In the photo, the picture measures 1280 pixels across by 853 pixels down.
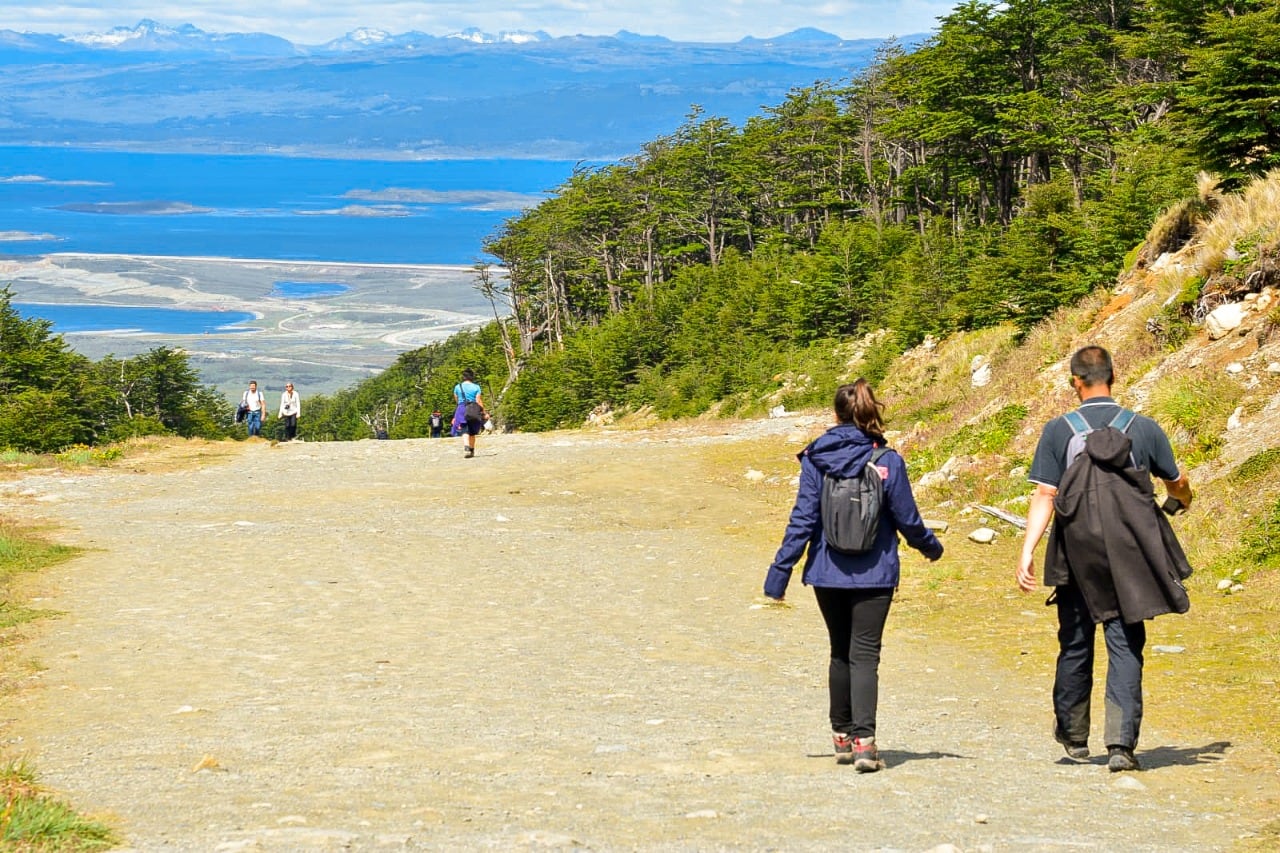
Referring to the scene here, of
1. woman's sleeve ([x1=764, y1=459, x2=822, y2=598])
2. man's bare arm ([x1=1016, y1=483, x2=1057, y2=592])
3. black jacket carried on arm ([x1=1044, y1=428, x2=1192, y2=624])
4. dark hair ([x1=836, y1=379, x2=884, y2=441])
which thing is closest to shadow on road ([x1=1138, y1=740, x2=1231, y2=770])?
black jacket carried on arm ([x1=1044, y1=428, x2=1192, y2=624])

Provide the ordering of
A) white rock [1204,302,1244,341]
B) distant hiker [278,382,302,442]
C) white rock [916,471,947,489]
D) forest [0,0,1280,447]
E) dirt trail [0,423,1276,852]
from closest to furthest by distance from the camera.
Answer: dirt trail [0,423,1276,852] < white rock [1204,302,1244,341] < white rock [916,471,947,489] < forest [0,0,1280,447] < distant hiker [278,382,302,442]

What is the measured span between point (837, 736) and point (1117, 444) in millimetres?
2025

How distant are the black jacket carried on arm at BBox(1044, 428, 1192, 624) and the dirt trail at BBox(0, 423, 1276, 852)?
87 centimetres

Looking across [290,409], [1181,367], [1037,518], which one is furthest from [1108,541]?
[290,409]

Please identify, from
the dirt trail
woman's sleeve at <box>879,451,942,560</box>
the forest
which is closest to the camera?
the dirt trail

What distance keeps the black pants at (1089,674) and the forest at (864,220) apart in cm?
1177

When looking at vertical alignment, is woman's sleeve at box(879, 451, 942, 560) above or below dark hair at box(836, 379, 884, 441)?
below

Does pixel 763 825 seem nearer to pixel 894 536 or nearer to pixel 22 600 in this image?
pixel 894 536

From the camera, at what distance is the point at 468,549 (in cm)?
1589

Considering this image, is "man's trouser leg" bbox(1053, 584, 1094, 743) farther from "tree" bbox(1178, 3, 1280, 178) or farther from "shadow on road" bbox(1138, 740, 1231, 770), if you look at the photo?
"tree" bbox(1178, 3, 1280, 178)

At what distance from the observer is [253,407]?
29594 mm

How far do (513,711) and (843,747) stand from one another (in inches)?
92.7

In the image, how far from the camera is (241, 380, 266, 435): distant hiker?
1155 inches

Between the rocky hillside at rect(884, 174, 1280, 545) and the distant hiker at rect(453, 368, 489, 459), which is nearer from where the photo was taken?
the rocky hillside at rect(884, 174, 1280, 545)
